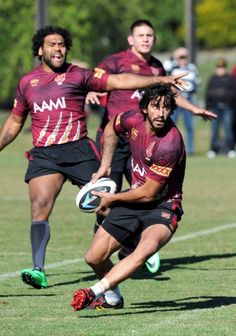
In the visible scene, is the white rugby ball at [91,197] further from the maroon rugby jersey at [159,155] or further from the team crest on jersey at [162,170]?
the team crest on jersey at [162,170]

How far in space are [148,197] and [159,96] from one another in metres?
0.73

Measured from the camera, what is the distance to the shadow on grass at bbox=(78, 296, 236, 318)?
8.65 metres

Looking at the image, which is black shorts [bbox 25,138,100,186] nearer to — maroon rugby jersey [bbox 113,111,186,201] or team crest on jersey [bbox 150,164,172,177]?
maroon rugby jersey [bbox 113,111,186,201]

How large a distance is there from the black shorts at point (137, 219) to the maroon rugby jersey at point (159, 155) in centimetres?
12

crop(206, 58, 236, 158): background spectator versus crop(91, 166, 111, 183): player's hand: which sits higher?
crop(91, 166, 111, 183): player's hand

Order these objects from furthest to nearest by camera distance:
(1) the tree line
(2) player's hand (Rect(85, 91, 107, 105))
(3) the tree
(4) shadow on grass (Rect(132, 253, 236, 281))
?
(3) the tree
(1) the tree line
(2) player's hand (Rect(85, 91, 107, 105))
(4) shadow on grass (Rect(132, 253, 236, 281))

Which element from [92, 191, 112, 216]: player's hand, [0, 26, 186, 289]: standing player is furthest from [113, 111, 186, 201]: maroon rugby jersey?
[0, 26, 186, 289]: standing player

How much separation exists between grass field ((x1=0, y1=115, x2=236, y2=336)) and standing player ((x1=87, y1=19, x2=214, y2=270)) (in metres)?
1.01

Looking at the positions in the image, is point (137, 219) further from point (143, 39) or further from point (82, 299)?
point (143, 39)

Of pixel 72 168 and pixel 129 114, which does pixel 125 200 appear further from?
pixel 72 168

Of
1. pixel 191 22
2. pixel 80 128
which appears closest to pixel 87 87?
pixel 80 128

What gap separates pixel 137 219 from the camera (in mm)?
8680

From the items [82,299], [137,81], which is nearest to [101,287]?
[82,299]

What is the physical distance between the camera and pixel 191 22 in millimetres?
32938
